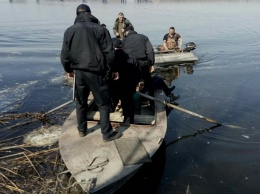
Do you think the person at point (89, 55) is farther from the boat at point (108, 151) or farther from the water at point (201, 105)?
the water at point (201, 105)

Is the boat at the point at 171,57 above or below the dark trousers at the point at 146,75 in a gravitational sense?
below

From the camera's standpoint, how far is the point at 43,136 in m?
6.78

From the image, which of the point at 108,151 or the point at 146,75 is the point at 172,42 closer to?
the point at 146,75

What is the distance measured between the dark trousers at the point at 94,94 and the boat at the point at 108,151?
302mm

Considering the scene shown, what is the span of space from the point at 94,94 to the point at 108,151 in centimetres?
100

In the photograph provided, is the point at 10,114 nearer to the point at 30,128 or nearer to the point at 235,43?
the point at 30,128

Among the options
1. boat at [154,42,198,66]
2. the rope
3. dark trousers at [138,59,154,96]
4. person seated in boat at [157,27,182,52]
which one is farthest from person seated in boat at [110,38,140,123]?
person seated in boat at [157,27,182,52]

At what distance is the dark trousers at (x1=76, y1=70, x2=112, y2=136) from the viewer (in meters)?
4.77

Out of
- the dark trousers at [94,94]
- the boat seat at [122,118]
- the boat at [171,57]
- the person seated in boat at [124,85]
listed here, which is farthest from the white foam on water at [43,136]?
the boat at [171,57]

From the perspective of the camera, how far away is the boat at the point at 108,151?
4156 millimetres

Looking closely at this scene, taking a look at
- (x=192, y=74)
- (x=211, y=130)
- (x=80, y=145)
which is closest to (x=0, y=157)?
(x=80, y=145)

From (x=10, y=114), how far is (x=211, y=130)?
5616 mm

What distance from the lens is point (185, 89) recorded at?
34.4 ft

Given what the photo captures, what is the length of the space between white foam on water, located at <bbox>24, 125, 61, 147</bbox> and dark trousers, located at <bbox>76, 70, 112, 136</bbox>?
5.36ft
